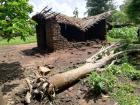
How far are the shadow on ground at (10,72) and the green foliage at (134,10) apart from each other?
30.6 feet

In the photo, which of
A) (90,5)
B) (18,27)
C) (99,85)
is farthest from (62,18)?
(90,5)

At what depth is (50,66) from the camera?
1883cm

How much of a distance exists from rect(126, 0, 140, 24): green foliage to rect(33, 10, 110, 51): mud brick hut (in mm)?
3863

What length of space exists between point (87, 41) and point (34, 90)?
14.1 metres

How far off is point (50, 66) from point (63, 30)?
820 cm

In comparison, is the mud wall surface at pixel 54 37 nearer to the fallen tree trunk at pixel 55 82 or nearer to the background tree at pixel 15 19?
the background tree at pixel 15 19

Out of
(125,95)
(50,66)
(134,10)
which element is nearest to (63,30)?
(134,10)

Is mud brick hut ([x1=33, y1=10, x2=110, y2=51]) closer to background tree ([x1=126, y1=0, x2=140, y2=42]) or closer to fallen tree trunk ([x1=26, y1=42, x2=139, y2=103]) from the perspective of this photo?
background tree ([x1=126, y1=0, x2=140, y2=42])

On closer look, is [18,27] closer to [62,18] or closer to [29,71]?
[29,71]

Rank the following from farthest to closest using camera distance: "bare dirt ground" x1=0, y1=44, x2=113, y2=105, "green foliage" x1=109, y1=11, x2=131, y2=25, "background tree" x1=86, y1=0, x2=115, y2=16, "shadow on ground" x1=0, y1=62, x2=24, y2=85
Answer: "background tree" x1=86, y1=0, x2=115, y2=16 < "green foliage" x1=109, y1=11, x2=131, y2=25 < "shadow on ground" x1=0, y1=62, x2=24, y2=85 < "bare dirt ground" x1=0, y1=44, x2=113, y2=105

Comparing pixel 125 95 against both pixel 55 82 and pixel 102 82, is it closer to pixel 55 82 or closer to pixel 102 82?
pixel 102 82

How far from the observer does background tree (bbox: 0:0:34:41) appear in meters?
15.0

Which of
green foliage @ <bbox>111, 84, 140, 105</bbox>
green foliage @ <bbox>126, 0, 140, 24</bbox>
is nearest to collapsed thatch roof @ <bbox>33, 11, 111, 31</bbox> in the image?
green foliage @ <bbox>126, 0, 140, 24</bbox>

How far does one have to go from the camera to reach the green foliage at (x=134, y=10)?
23.4m
